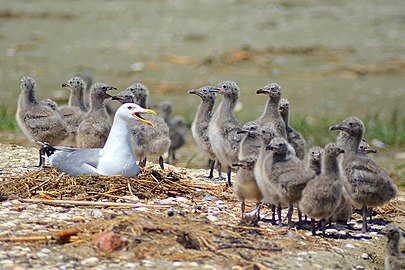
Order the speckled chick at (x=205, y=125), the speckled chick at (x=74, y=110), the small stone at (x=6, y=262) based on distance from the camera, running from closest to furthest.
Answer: the small stone at (x=6, y=262), the speckled chick at (x=205, y=125), the speckled chick at (x=74, y=110)

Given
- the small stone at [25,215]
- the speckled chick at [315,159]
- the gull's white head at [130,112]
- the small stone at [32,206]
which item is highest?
the gull's white head at [130,112]

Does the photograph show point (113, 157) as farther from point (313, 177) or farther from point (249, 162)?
point (313, 177)

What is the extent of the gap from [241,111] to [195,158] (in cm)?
359

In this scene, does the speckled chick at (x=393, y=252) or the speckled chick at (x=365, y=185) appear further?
the speckled chick at (x=365, y=185)

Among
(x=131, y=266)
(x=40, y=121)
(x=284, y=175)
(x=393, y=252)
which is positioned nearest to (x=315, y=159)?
(x=284, y=175)

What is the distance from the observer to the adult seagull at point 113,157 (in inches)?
326

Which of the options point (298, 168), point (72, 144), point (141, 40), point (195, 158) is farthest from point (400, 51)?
point (298, 168)

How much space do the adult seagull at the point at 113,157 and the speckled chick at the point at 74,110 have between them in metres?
1.38

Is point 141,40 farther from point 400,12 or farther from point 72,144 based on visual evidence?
point 72,144

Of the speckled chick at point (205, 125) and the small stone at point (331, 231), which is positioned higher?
the speckled chick at point (205, 125)

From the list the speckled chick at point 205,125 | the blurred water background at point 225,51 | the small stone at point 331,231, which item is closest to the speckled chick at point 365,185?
the small stone at point 331,231

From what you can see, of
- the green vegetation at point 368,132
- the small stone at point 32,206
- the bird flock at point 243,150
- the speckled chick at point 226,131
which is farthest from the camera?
the green vegetation at point 368,132

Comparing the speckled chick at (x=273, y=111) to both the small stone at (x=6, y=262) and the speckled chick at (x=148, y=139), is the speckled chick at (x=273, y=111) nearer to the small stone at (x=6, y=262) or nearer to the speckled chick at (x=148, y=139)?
the speckled chick at (x=148, y=139)

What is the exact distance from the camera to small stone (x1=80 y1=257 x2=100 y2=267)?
20.1 ft
